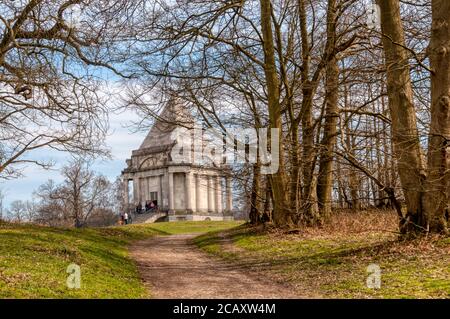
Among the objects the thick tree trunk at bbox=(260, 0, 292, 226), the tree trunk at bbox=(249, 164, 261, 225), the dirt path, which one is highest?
the thick tree trunk at bbox=(260, 0, 292, 226)

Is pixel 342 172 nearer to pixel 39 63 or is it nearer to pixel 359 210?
pixel 359 210

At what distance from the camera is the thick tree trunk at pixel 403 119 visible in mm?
13039

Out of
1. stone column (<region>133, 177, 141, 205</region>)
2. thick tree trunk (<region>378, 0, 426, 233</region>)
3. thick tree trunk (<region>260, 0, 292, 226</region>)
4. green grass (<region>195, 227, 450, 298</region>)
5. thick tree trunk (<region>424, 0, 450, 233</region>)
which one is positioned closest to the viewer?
green grass (<region>195, 227, 450, 298</region>)

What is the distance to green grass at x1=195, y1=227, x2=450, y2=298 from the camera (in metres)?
9.55

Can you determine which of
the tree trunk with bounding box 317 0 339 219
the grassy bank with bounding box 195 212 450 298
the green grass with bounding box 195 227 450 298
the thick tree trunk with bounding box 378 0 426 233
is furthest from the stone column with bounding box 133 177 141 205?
the thick tree trunk with bounding box 378 0 426 233

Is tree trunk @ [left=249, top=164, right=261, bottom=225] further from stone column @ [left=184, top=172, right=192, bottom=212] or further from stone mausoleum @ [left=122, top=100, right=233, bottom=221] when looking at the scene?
stone column @ [left=184, top=172, right=192, bottom=212]

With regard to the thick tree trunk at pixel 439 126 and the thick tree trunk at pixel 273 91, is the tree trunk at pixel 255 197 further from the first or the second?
the thick tree trunk at pixel 439 126

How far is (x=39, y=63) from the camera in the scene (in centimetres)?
1678

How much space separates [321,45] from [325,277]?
11.7m

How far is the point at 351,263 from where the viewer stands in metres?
12.5

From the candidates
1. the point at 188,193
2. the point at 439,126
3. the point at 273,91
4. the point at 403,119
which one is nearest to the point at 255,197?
the point at 273,91

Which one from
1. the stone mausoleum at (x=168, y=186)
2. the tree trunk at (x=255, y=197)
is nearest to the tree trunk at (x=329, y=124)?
the tree trunk at (x=255, y=197)

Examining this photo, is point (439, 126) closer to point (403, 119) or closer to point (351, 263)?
point (403, 119)

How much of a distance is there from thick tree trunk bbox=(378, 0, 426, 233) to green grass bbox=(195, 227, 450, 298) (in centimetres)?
93
